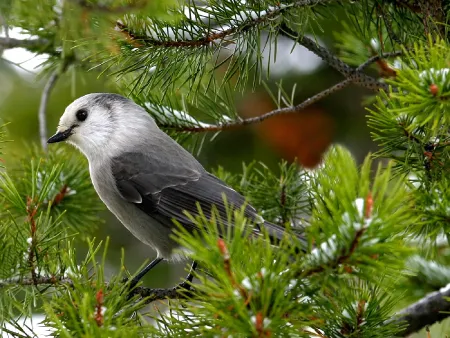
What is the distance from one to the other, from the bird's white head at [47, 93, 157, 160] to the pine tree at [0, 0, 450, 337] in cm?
21

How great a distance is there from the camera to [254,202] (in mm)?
2707

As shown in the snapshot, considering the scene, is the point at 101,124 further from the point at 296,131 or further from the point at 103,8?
the point at 103,8

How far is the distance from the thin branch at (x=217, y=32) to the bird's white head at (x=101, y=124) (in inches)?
36.2

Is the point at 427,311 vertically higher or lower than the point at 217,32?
lower

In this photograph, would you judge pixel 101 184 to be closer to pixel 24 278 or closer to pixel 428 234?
pixel 24 278

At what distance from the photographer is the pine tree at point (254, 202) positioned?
1.41 metres

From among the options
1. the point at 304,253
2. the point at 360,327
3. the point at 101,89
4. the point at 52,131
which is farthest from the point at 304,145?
the point at 304,253

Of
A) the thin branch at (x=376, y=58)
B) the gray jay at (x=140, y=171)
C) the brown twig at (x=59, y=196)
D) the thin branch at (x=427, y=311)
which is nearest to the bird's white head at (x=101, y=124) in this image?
the gray jay at (x=140, y=171)

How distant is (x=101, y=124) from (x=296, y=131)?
5.77ft

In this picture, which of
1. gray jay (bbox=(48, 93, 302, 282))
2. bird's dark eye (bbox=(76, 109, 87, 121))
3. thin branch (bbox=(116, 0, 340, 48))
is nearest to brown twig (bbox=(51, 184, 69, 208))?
gray jay (bbox=(48, 93, 302, 282))

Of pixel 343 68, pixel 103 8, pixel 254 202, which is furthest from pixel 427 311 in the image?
pixel 103 8

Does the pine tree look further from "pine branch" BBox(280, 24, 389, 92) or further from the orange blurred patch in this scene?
the orange blurred patch

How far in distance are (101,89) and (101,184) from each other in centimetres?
175

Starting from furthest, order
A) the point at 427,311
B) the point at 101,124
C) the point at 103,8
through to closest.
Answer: the point at 101,124
the point at 427,311
the point at 103,8
